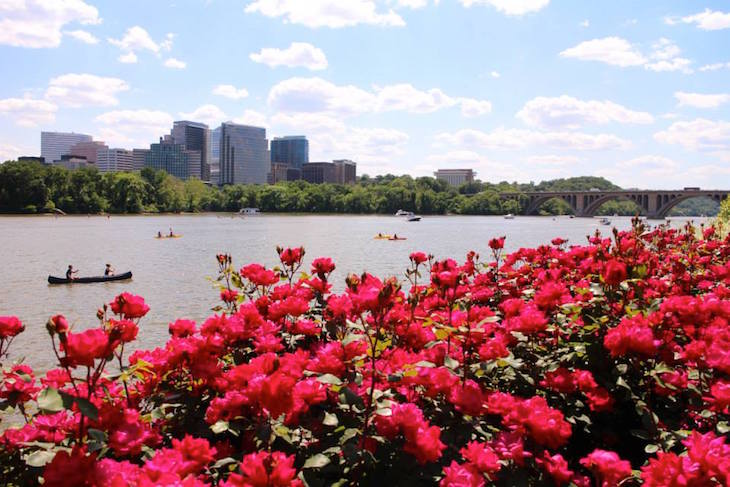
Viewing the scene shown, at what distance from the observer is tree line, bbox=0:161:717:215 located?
7769cm

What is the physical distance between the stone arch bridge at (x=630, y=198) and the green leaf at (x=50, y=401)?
7766 cm

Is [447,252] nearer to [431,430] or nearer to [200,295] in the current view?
[200,295]

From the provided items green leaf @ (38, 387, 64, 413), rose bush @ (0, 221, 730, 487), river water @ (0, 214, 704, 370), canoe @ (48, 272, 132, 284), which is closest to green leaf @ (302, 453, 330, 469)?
rose bush @ (0, 221, 730, 487)

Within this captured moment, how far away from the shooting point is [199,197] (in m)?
113

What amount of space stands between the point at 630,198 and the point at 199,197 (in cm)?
8066

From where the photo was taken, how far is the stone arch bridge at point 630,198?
82.3 m

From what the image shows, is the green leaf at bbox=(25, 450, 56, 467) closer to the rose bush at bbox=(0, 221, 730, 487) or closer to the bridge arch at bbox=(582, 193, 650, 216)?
the rose bush at bbox=(0, 221, 730, 487)

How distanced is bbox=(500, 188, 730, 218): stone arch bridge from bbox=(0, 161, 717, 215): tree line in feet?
7.80

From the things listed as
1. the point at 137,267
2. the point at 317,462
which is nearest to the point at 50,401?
the point at 317,462

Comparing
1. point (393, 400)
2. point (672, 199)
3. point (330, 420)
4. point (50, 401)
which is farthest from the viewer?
point (672, 199)

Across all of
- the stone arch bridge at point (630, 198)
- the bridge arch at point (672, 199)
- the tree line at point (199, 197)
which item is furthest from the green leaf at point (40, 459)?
the bridge arch at point (672, 199)

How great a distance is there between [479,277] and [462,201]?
403 ft

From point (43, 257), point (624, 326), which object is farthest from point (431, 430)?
point (43, 257)

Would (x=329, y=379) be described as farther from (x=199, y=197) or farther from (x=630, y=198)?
(x=199, y=197)
